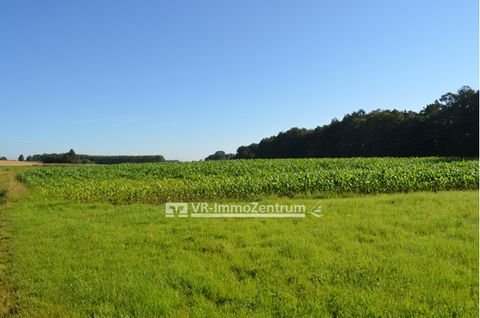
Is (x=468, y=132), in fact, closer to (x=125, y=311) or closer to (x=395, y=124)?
(x=395, y=124)

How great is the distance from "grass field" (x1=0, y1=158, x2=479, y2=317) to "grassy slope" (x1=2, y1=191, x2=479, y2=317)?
0.02 m

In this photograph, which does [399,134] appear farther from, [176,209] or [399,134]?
[176,209]

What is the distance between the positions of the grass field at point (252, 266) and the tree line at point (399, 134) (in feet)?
143

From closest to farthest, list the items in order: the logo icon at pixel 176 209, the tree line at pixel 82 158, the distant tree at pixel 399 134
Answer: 1. the logo icon at pixel 176 209
2. the distant tree at pixel 399 134
3. the tree line at pixel 82 158

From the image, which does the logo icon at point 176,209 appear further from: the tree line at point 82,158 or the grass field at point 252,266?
the tree line at point 82,158

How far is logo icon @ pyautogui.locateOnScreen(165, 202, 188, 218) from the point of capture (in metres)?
12.0

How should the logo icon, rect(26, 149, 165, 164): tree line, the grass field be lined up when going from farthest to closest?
rect(26, 149, 165, 164): tree line < the logo icon < the grass field

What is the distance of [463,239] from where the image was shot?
736 centimetres

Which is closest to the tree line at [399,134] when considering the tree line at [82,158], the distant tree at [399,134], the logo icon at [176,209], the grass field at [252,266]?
the distant tree at [399,134]

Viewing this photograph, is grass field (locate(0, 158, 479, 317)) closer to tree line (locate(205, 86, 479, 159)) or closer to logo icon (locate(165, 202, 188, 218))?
logo icon (locate(165, 202, 188, 218))

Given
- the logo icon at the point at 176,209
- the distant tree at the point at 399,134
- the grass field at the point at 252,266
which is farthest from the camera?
the distant tree at the point at 399,134

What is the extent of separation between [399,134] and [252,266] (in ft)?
197

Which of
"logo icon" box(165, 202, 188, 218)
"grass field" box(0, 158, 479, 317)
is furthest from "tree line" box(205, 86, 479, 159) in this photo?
"grass field" box(0, 158, 479, 317)

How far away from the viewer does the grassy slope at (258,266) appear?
16.3 ft
